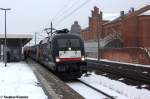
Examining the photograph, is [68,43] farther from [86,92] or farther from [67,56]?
[86,92]

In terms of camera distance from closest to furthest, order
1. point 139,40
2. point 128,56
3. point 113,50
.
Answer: point 128,56, point 113,50, point 139,40

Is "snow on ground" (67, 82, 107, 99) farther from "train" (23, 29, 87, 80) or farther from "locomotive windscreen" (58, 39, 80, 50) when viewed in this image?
"locomotive windscreen" (58, 39, 80, 50)

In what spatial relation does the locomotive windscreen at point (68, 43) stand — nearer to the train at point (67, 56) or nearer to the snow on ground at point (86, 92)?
the train at point (67, 56)

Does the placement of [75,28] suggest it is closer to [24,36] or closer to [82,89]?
[24,36]

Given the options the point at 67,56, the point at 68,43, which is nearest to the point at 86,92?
the point at 67,56

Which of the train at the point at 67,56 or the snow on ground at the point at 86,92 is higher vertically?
the train at the point at 67,56

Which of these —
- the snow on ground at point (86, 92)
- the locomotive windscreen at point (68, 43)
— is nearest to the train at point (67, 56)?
the locomotive windscreen at point (68, 43)

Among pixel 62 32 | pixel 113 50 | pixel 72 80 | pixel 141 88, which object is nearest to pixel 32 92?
pixel 141 88

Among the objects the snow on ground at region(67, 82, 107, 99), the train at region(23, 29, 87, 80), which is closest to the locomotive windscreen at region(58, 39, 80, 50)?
the train at region(23, 29, 87, 80)

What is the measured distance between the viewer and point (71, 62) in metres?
21.2

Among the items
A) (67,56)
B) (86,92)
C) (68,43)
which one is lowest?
(86,92)

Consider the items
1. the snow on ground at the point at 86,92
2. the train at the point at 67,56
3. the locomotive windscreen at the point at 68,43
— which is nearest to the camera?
the snow on ground at the point at 86,92

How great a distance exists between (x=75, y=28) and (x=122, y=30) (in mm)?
63045

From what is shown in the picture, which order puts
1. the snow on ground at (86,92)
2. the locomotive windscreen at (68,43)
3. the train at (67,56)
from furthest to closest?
A: the locomotive windscreen at (68,43) < the train at (67,56) < the snow on ground at (86,92)
